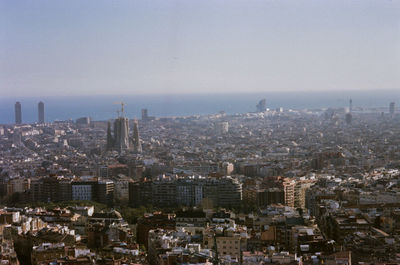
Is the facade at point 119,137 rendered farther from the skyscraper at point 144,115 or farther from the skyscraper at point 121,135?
the skyscraper at point 144,115

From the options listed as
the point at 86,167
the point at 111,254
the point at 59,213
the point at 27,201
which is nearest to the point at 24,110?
the point at 86,167

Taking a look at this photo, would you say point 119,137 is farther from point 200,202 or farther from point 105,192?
point 200,202

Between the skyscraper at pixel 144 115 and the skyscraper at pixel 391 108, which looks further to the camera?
the skyscraper at pixel 391 108

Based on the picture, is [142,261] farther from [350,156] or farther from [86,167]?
[350,156]

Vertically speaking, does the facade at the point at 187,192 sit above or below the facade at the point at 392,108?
above

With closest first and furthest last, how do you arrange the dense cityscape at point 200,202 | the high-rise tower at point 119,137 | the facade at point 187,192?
the dense cityscape at point 200,202, the facade at point 187,192, the high-rise tower at point 119,137

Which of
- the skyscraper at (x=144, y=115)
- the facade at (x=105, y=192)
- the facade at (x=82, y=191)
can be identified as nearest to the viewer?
the facade at (x=105, y=192)

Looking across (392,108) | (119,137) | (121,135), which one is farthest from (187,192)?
(392,108)

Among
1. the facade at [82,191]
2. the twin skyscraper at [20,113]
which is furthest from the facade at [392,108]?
the facade at [82,191]

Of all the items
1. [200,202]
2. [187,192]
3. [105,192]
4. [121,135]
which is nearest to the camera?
[200,202]
